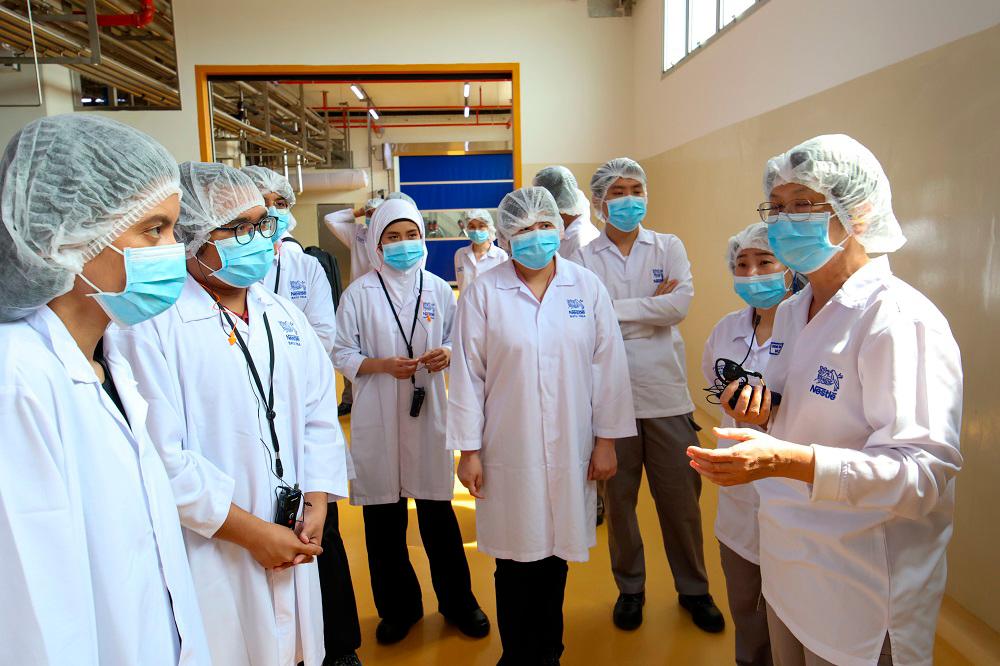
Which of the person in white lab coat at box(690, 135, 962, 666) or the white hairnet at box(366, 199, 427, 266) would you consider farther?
the white hairnet at box(366, 199, 427, 266)

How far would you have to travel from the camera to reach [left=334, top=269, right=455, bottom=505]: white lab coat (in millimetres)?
2506

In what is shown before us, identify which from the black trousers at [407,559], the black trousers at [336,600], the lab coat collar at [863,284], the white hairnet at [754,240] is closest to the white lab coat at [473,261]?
the black trousers at [407,559]

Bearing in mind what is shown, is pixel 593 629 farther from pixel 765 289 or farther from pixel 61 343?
pixel 61 343

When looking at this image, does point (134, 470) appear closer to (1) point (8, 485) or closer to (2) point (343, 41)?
(1) point (8, 485)

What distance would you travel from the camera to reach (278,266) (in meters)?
2.87

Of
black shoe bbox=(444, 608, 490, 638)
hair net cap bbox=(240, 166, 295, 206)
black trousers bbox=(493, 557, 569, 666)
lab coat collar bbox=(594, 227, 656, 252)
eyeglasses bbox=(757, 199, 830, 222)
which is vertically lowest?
black shoe bbox=(444, 608, 490, 638)

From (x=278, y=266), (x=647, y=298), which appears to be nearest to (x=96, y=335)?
(x=278, y=266)

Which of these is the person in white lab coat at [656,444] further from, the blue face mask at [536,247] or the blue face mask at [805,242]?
the blue face mask at [805,242]

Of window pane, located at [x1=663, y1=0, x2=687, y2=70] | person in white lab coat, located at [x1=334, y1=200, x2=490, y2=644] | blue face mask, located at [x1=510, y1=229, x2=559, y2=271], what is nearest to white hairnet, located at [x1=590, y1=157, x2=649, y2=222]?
blue face mask, located at [x1=510, y1=229, x2=559, y2=271]

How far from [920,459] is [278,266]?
2.49 m

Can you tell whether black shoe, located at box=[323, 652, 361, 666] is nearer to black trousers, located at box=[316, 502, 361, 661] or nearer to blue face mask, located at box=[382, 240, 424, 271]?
black trousers, located at box=[316, 502, 361, 661]

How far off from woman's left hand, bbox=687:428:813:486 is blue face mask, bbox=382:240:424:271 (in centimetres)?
168

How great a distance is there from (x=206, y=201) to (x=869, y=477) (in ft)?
5.23

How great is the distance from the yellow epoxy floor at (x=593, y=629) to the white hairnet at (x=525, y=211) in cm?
156
